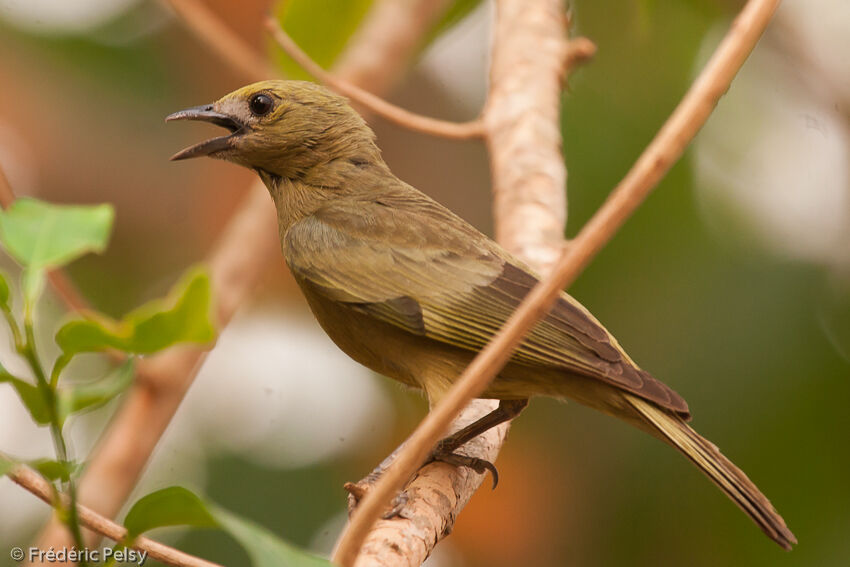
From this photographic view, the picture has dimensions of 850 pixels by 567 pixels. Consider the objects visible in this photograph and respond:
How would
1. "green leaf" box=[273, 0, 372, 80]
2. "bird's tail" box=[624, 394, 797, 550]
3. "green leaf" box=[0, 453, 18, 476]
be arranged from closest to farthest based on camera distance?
1. "green leaf" box=[0, 453, 18, 476]
2. "bird's tail" box=[624, 394, 797, 550]
3. "green leaf" box=[273, 0, 372, 80]

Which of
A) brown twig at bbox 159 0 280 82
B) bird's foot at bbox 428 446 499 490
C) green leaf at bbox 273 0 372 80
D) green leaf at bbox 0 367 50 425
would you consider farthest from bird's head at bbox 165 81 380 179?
green leaf at bbox 0 367 50 425

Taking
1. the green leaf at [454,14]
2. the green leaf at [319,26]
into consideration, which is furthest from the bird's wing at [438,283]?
the green leaf at [454,14]

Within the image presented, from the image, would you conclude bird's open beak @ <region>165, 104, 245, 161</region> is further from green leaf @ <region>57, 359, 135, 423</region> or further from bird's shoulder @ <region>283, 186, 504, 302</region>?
green leaf @ <region>57, 359, 135, 423</region>

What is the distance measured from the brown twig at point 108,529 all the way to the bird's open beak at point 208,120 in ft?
6.24

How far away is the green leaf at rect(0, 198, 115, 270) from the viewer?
158cm

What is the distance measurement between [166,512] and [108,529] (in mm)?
318

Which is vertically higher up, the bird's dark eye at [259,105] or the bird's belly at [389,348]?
the bird's dark eye at [259,105]

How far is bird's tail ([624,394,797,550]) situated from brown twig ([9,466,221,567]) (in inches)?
58.8

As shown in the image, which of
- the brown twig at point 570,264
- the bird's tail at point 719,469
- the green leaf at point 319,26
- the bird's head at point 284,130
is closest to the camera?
the brown twig at point 570,264

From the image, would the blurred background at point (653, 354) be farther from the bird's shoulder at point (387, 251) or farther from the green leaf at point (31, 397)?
the green leaf at point (31, 397)

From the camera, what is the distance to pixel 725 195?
540cm

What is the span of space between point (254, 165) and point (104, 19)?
303 cm

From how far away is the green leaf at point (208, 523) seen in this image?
1.36 metres

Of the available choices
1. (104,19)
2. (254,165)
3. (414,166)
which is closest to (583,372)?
(254,165)
